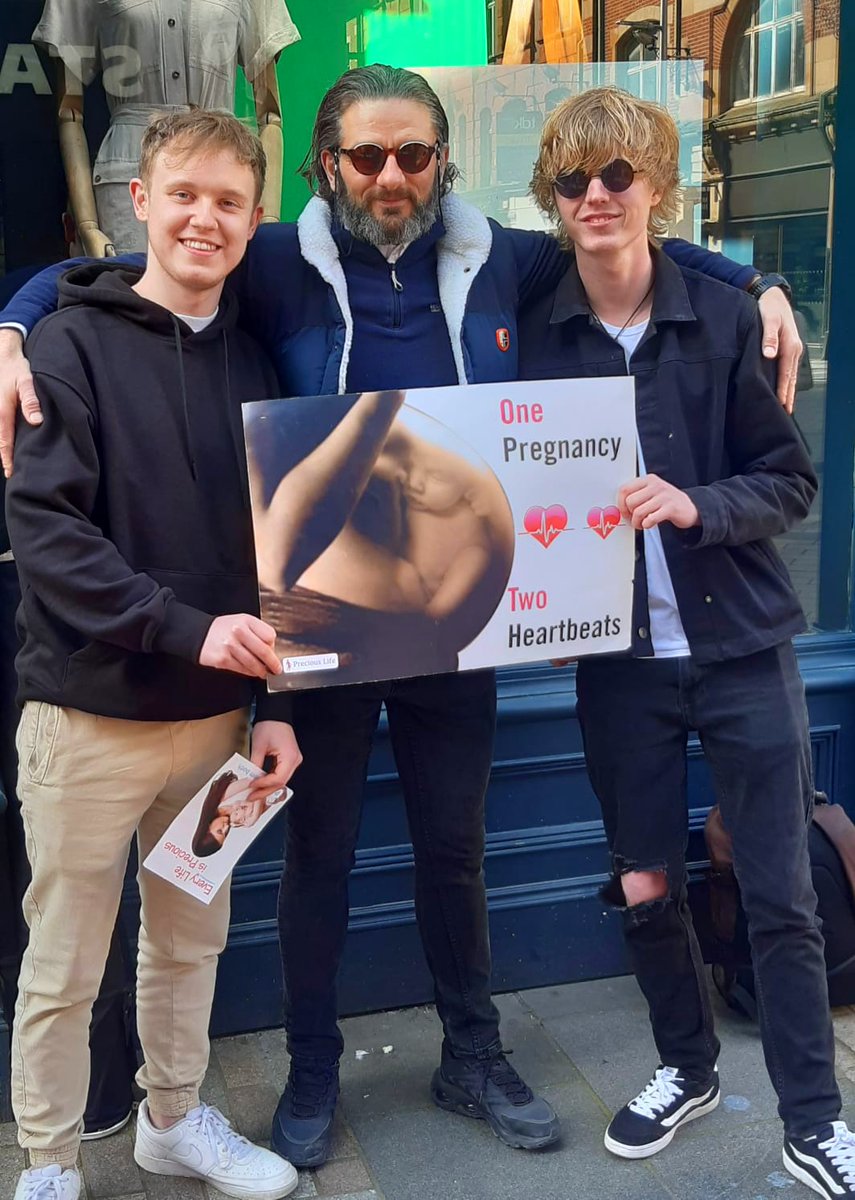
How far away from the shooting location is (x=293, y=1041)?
2.88m

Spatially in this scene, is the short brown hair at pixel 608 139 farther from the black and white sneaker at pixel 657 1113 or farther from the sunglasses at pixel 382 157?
the black and white sneaker at pixel 657 1113

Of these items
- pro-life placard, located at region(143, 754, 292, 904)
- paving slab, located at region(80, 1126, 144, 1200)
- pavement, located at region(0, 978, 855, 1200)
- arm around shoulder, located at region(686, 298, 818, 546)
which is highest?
arm around shoulder, located at region(686, 298, 818, 546)

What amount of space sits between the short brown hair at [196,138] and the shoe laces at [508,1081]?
1.91 m

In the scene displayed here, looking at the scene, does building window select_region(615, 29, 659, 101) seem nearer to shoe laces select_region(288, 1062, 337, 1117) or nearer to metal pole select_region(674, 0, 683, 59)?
metal pole select_region(674, 0, 683, 59)

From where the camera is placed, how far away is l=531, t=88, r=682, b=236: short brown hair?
2467 millimetres

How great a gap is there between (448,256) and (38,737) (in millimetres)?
1183

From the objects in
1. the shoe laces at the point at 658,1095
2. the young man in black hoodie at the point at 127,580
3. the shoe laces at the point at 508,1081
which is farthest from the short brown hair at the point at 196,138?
the shoe laces at the point at 658,1095

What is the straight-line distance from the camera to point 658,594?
8.61 ft

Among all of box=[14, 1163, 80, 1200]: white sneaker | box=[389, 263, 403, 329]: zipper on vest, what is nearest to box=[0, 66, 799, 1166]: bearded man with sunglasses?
box=[389, 263, 403, 329]: zipper on vest

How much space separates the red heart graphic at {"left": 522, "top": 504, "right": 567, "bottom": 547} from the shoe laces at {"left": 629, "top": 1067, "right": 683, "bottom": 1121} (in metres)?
1.22

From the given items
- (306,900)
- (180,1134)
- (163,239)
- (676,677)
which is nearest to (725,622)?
(676,677)

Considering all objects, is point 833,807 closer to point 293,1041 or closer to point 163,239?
point 293,1041

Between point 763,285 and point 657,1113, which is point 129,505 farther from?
point 657,1113

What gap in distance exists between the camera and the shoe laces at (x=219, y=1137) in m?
2.72
